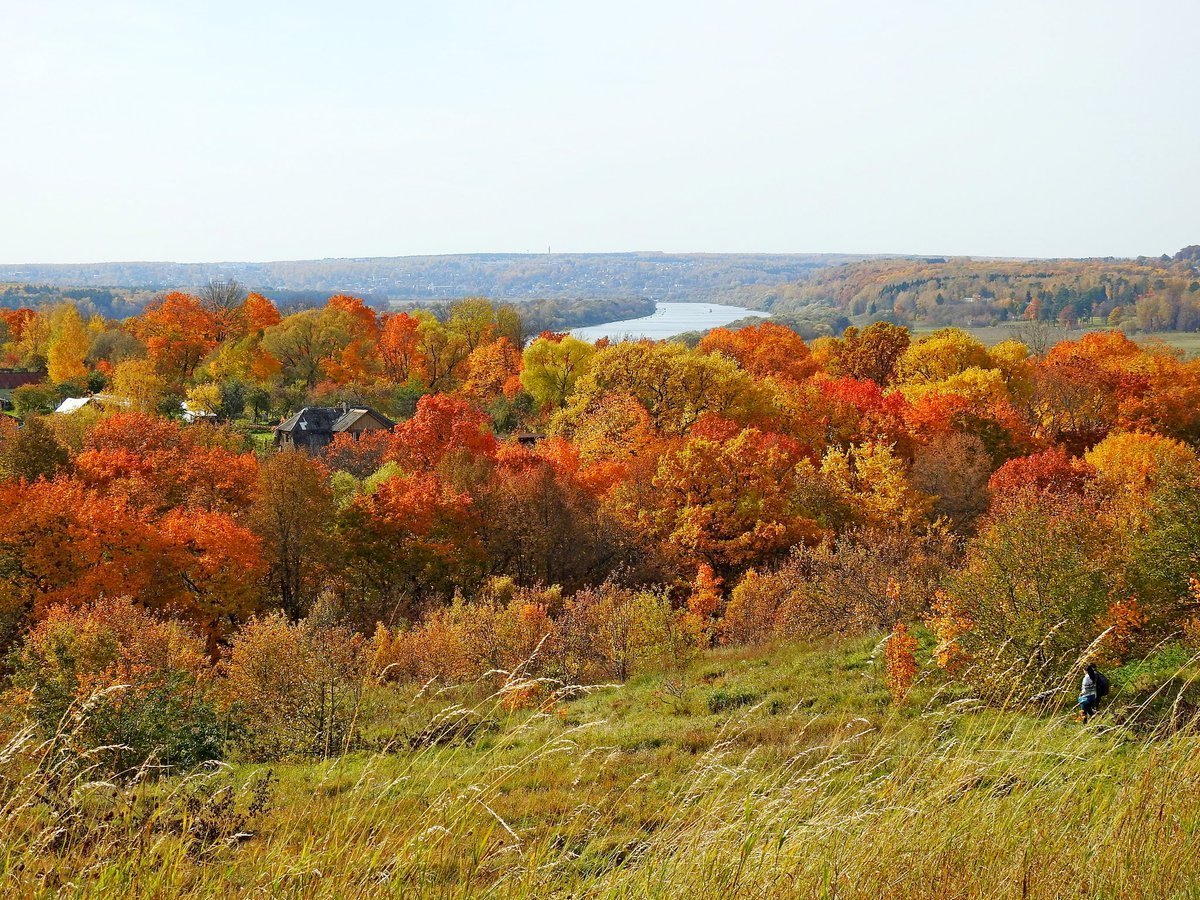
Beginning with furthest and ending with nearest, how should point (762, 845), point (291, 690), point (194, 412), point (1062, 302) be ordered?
point (1062, 302)
point (194, 412)
point (291, 690)
point (762, 845)

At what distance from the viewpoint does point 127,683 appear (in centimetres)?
965

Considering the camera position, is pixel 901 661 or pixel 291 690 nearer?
pixel 291 690

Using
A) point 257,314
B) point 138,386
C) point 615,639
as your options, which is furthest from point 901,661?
point 257,314

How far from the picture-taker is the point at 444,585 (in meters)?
31.8

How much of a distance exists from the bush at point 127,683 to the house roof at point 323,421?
37.1 m

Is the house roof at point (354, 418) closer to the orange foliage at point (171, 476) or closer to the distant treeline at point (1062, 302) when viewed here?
the orange foliage at point (171, 476)

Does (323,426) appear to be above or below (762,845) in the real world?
below

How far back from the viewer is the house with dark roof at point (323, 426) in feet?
187

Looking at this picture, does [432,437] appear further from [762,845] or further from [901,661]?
[762,845]

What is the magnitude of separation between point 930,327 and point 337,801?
169208mm

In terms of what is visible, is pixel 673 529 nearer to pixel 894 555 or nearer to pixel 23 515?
pixel 894 555

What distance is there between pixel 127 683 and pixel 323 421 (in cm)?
5019

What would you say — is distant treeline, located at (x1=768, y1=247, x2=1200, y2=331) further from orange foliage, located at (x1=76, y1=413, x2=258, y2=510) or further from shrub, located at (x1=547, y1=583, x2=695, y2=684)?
shrub, located at (x1=547, y1=583, x2=695, y2=684)

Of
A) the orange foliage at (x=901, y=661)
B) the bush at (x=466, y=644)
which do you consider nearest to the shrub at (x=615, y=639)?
the bush at (x=466, y=644)
